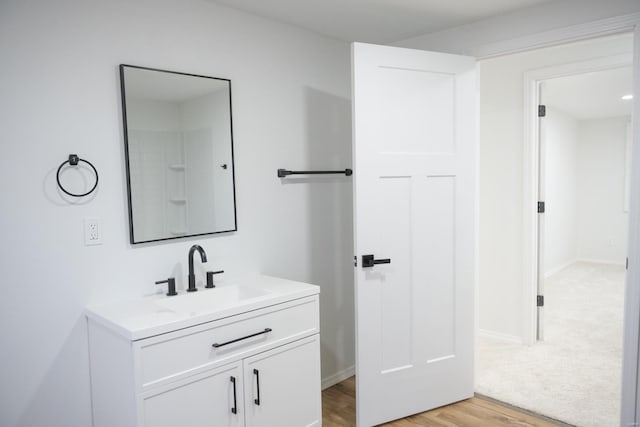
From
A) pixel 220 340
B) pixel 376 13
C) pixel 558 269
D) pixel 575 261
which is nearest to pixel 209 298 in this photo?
pixel 220 340

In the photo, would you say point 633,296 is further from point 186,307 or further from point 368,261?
point 186,307

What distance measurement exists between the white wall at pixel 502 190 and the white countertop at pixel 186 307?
223 cm

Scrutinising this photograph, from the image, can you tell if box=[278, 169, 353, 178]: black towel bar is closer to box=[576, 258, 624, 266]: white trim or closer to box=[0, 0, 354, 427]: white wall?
box=[0, 0, 354, 427]: white wall

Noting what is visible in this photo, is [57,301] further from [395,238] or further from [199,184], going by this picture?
[395,238]

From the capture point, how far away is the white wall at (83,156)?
1.74 m

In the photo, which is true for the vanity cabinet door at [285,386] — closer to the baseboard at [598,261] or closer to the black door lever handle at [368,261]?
the black door lever handle at [368,261]

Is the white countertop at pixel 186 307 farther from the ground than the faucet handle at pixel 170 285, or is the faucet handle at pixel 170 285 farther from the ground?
the faucet handle at pixel 170 285

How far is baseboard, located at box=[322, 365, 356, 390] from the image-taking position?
304 cm

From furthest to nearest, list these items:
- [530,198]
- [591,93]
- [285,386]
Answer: [591,93]
[530,198]
[285,386]

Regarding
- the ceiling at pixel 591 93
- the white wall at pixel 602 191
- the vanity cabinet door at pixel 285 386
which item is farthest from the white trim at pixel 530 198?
the white wall at pixel 602 191

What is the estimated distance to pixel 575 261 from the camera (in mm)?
7309

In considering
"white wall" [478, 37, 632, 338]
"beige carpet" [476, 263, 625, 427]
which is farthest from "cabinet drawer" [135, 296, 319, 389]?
"white wall" [478, 37, 632, 338]

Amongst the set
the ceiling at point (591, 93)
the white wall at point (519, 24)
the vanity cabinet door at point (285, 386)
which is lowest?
the vanity cabinet door at point (285, 386)

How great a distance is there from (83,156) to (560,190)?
664cm
